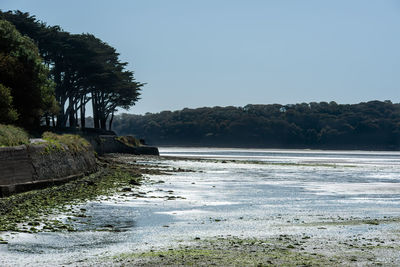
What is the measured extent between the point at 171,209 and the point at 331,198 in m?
7.21

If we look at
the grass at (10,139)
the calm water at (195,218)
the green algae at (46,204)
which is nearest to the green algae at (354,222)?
the calm water at (195,218)

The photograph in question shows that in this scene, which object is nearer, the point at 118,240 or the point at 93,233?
the point at 118,240

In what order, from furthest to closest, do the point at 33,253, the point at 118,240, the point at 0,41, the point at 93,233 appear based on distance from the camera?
the point at 0,41 → the point at 93,233 → the point at 118,240 → the point at 33,253

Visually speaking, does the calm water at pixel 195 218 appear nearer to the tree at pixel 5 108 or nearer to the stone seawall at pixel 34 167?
the stone seawall at pixel 34 167

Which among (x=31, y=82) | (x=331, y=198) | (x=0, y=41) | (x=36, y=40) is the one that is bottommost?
(x=331, y=198)

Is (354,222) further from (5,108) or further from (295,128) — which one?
(295,128)

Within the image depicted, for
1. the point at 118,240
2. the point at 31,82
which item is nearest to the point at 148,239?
the point at 118,240

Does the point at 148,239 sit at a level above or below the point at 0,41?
below

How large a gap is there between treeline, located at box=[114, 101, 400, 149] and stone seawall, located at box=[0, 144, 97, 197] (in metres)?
148

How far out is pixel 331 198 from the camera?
20.3 m

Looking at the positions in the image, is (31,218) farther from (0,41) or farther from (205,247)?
(0,41)

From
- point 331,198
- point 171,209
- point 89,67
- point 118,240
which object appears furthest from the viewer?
point 89,67

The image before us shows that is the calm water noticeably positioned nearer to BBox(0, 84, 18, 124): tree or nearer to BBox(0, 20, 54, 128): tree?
BBox(0, 84, 18, 124): tree

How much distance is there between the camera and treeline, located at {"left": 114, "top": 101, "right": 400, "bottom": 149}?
166m
